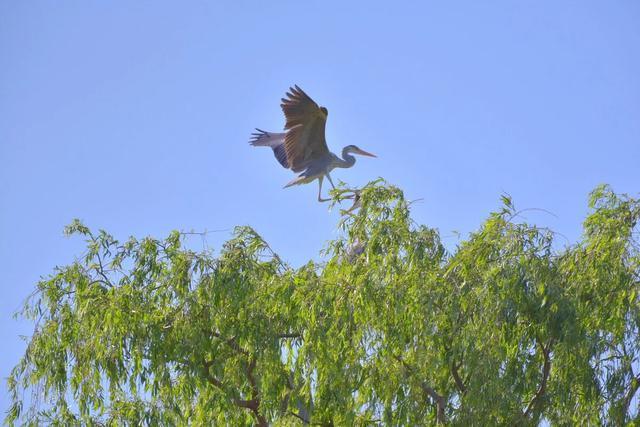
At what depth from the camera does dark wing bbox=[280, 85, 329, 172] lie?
13906mm

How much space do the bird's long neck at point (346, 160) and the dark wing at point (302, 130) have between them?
0.77 ft

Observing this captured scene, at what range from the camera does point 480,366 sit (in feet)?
29.7

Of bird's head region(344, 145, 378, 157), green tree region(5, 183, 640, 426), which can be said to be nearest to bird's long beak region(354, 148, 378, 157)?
bird's head region(344, 145, 378, 157)

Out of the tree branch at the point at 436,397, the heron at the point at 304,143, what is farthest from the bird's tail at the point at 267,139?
the tree branch at the point at 436,397

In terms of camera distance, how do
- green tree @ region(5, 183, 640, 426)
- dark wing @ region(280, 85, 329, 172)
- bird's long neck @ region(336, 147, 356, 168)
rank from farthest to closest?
1. bird's long neck @ region(336, 147, 356, 168)
2. dark wing @ region(280, 85, 329, 172)
3. green tree @ region(5, 183, 640, 426)

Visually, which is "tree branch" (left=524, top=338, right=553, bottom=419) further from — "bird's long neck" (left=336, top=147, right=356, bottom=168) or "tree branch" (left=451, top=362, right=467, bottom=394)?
"bird's long neck" (left=336, top=147, right=356, bottom=168)

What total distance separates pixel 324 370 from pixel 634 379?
2184mm

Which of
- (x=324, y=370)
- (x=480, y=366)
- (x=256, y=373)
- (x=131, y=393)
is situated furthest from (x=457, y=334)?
(x=131, y=393)

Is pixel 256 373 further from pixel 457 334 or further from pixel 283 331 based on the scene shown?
pixel 457 334

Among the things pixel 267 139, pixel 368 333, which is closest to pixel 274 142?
pixel 267 139

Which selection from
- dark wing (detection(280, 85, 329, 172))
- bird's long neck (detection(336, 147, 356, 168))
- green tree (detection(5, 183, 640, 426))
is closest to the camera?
green tree (detection(5, 183, 640, 426))

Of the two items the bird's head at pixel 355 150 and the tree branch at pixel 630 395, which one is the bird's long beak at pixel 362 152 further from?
the tree branch at pixel 630 395

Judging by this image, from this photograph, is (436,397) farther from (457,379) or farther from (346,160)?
(346,160)

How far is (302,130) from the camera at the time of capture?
46.5 ft
